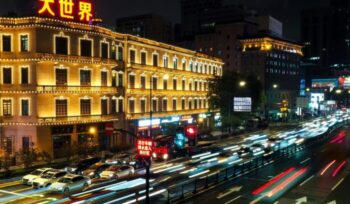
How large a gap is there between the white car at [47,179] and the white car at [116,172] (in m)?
4.41

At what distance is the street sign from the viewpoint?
79.5ft

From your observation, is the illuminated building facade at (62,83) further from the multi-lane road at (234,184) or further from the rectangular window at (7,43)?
the multi-lane road at (234,184)

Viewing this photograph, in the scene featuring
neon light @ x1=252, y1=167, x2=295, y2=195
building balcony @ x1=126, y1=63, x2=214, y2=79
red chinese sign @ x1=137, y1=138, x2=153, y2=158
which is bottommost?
neon light @ x1=252, y1=167, x2=295, y2=195

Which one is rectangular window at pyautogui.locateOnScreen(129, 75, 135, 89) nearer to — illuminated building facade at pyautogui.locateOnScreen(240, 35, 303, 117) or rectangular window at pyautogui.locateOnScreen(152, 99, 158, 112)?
rectangular window at pyautogui.locateOnScreen(152, 99, 158, 112)

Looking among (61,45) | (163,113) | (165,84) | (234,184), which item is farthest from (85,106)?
(234,184)

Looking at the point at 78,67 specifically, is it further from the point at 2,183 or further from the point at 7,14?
the point at 2,183

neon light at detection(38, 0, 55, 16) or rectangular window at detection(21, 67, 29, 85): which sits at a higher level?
neon light at detection(38, 0, 55, 16)

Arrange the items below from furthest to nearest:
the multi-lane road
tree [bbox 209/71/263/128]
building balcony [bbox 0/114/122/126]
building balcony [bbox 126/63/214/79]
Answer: tree [bbox 209/71/263/128]
building balcony [bbox 126/63/214/79]
building balcony [bbox 0/114/122/126]
the multi-lane road

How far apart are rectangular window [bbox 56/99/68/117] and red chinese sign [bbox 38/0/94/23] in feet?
37.1

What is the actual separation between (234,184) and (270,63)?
103 m

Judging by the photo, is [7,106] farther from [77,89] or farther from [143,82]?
[143,82]

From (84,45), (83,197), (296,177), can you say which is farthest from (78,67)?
(296,177)

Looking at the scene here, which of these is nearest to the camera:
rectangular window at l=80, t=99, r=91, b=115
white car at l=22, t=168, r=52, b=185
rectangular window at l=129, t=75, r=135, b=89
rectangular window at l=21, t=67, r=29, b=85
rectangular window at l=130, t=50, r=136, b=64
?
white car at l=22, t=168, r=52, b=185

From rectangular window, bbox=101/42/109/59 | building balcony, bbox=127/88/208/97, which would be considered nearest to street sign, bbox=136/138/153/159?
rectangular window, bbox=101/42/109/59
